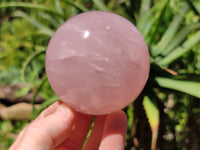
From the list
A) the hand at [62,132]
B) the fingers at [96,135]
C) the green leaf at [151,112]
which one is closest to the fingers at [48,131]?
the hand at [62,132]

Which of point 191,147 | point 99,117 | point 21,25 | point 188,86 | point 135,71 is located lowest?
point 21,25

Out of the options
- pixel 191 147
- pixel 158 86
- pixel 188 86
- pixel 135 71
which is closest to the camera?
pixel 135 71

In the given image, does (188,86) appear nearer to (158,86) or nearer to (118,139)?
(158,86)

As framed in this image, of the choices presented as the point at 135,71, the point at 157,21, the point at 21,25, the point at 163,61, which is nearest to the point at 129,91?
the point at 135,71

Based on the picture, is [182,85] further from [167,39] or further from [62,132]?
[62,132]

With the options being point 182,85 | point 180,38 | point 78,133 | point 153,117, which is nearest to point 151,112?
point 153,117

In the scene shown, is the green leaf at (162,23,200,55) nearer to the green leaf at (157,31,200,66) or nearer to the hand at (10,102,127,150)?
the green leaf at (157,31,200,66)

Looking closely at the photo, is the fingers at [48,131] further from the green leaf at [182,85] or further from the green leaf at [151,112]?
the green leaf at [182,85]
